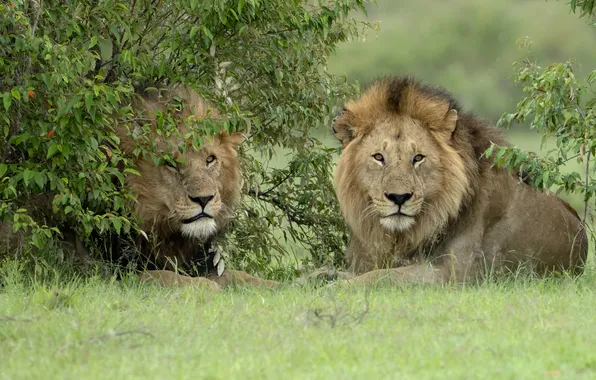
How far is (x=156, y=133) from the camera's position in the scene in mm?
6805

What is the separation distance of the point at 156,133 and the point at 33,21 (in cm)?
94

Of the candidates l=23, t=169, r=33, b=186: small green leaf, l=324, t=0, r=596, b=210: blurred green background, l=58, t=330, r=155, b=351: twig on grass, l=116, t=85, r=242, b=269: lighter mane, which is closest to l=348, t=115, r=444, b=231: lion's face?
l=116, t=85, r=242, b=269: lighter mane

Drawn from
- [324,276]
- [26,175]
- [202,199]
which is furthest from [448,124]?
[26,175]

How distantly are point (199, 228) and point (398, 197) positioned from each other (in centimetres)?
118

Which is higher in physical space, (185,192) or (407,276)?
(185,192)

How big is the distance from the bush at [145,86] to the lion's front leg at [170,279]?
326 mm

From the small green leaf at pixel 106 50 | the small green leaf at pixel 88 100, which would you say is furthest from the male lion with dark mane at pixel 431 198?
the small green leaf at pixel 88 100

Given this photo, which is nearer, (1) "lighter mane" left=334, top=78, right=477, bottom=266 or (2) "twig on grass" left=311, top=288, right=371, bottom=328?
(2) "twig on grass" left=311, top=288, right=371, bottom=328

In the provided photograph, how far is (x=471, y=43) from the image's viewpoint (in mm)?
42625

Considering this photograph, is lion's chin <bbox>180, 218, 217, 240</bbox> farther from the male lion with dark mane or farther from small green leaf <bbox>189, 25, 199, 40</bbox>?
small green leaf <bbox>189, 25, 199, 40</bbox>

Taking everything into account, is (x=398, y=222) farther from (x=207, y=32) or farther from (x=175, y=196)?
(x=207, y=32)

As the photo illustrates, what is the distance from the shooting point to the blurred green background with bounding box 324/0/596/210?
39188 millimetres

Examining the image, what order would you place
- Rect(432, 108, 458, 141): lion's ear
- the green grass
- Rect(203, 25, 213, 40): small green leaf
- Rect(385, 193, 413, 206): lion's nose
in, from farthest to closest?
Rect(432, 108, 458, 141): lion's ear, Rect(385, 193, 413, 206): lion's nose, Rect(203, 25, 213, 40): small green leaf, the green grass

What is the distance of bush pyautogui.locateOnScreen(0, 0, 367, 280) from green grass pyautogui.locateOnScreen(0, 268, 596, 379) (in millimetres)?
662
